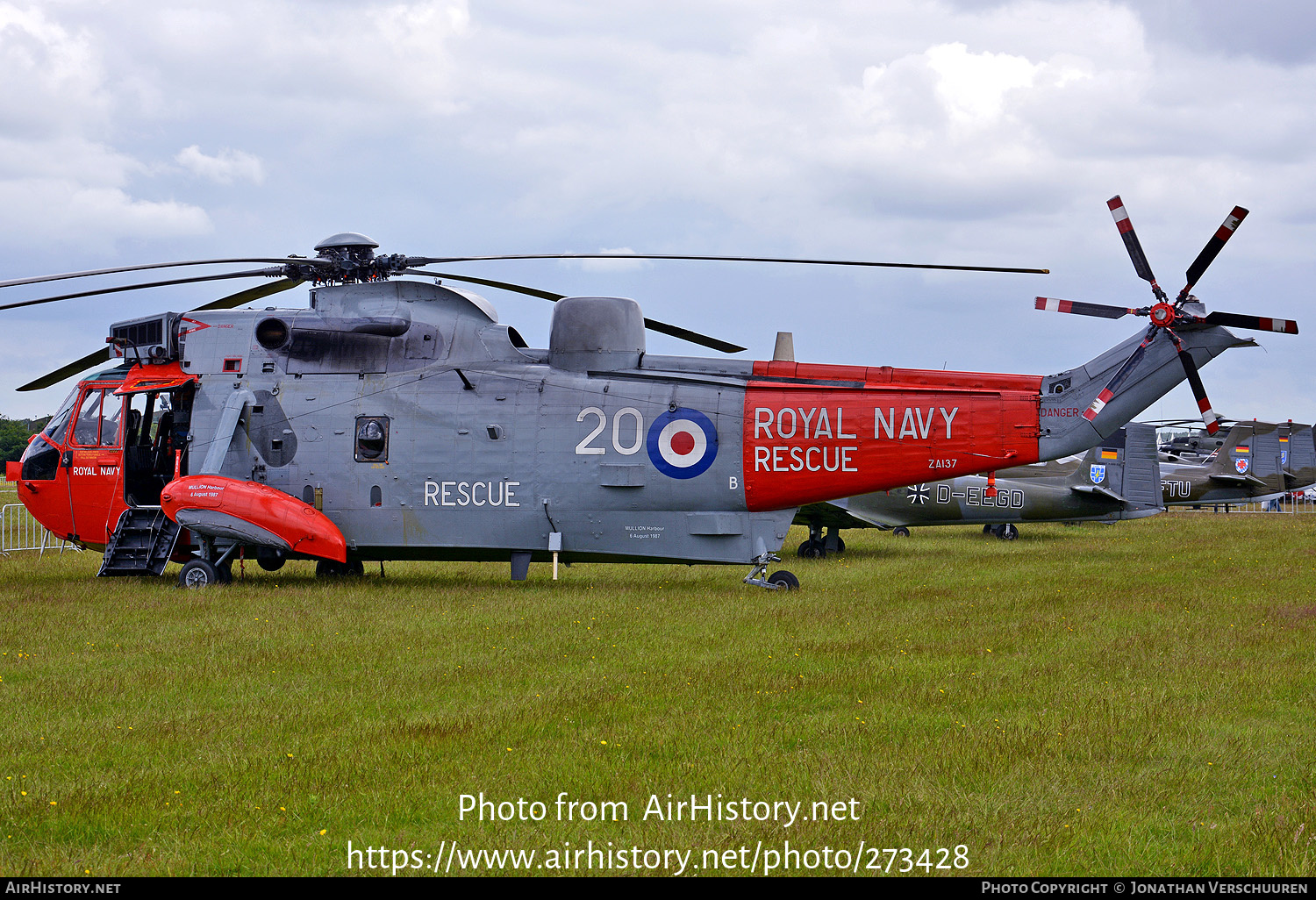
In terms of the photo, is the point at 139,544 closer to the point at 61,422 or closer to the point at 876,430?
the point at 61,422

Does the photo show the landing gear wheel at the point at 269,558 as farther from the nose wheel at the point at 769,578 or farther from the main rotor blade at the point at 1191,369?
the main rotor blade at the point at 1191,369

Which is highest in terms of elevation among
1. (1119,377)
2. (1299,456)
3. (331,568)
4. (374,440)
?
(1299,456)

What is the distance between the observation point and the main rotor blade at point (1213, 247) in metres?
13.2

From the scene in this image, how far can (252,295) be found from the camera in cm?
1644

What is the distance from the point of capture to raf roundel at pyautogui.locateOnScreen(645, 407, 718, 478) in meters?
15.2

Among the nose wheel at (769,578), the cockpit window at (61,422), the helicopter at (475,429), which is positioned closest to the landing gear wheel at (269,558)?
the helicopter at (475,429)

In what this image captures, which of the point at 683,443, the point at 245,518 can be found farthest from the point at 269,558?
the point at 683,443

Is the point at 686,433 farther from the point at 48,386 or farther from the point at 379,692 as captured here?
the point at 48,386

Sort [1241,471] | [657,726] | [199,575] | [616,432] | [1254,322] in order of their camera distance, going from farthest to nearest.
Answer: [1241,471] < [199,575] < [616,432] < [1254,322] < [657,726]

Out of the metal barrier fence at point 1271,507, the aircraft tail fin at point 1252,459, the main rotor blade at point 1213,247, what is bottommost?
the metal barrier fence at point 1271,507

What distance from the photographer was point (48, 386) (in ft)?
55.8

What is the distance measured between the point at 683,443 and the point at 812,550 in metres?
9.61

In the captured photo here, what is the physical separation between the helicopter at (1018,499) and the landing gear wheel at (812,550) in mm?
20

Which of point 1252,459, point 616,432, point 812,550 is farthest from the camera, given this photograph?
point 1252,459
